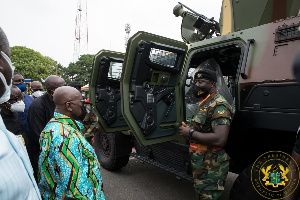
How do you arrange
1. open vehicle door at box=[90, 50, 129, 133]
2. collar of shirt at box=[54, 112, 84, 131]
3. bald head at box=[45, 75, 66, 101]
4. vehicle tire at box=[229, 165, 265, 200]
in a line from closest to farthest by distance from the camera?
collar of shirt at box=[54, 112, 84, 131]
vehicle tire at box=[229, 165, 265, 200]
bald head at box=[45, 75, 66, 101]
open vehicle door at box=[90, 50, 129, 133]

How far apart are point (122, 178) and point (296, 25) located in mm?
3474

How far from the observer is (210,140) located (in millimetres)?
2154

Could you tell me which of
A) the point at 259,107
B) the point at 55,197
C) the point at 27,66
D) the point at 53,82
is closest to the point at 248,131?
the point at 259,107

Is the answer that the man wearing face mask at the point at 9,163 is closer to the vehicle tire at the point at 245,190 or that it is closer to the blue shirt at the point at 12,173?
the blue shirt at the point at 12,173

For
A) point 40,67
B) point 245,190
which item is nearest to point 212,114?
point 245,190

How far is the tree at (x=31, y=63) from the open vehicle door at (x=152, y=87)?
34.0m

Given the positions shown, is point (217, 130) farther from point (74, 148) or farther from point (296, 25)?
point (74, 148)

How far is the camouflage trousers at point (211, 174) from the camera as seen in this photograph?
222 centimetres

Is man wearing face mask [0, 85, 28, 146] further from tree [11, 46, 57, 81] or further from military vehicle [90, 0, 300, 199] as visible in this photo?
tree [11, 46, 57, 81]

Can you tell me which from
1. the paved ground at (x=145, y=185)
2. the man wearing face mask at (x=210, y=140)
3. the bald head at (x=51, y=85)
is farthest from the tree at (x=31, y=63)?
the man wearing face mask at (x=210, y=140)

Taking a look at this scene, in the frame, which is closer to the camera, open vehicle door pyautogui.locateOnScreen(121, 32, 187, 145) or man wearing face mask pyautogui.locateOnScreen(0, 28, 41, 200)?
man wearing face mask pyautogui.locateOnScreen(0, 28, 41, 200)

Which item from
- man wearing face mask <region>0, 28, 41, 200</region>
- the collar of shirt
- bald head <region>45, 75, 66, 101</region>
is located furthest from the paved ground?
man wearing face mask <region>0, 28, 41, 200</region>

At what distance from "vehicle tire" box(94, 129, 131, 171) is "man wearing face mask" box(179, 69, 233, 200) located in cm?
195

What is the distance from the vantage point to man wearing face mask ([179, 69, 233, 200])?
2.14 meters
